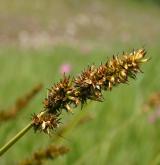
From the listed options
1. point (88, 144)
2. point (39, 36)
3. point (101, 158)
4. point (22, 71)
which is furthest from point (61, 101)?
point (39, 36)

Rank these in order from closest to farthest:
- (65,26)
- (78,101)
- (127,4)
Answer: (78,101) < (65,26) < (127,4)

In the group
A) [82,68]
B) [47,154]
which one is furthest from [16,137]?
[82,68]

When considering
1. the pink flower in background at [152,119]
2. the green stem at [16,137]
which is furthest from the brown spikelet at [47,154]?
the pink flower in background at [152,119]

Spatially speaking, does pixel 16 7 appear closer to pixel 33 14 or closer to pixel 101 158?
pixel 33 14

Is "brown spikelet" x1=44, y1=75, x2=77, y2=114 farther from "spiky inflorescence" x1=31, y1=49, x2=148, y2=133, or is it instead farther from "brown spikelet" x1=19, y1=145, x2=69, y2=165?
"brown spikelet" x1=19, y1=145, x2=69, y2=165

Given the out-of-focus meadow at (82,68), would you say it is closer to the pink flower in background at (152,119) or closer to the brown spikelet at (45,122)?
the pink flower in background at (152,119)
